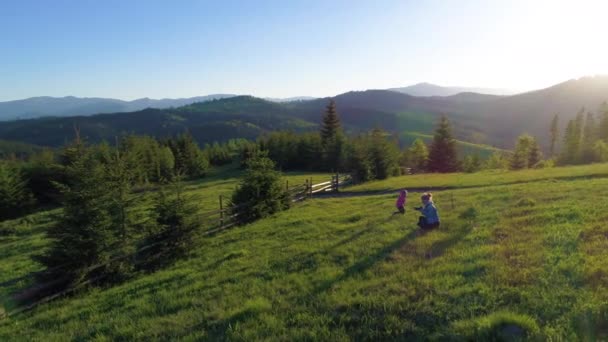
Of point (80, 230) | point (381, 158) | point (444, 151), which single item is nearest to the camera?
point (80, 230)

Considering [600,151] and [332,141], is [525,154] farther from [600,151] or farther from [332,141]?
[332,141]

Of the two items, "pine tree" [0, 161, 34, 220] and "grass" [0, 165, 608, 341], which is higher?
"grass" [0, 165, 608, 341]

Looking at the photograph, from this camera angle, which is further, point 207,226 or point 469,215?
point 207,226

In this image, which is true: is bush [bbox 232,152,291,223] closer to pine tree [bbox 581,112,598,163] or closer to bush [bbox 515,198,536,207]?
bush [bbox 515,198,536,207]

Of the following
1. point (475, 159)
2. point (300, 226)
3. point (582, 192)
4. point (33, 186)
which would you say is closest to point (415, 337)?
point (300, 226)

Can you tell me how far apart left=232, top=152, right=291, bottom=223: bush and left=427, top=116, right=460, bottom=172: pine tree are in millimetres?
38092

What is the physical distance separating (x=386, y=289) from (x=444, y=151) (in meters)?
49.9

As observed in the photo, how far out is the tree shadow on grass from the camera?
769 centimetres

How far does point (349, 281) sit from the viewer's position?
7.69 meters

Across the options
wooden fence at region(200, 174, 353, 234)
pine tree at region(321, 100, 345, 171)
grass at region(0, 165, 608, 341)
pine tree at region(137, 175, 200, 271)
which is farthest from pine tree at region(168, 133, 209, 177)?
grass at region(0, 165, 608, 341)

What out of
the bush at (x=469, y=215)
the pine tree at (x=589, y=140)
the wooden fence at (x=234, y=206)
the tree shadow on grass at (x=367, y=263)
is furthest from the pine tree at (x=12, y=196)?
the pine tree at (x=589, y=140)

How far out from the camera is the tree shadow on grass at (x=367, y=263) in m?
7.69

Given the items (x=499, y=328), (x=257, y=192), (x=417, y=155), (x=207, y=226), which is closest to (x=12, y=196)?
(x=257, y=192)

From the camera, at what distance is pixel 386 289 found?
6.91 m
